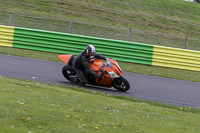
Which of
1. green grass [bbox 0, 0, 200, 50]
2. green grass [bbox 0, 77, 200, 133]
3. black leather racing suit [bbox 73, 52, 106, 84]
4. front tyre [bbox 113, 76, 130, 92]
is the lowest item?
green grass [bbox 0, 77, 200, 133]

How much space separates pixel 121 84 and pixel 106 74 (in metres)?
0.60

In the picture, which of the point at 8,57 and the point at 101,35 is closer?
the point at 8,57

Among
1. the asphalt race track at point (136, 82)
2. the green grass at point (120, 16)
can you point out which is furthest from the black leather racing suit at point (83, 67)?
the green grass at point (120, 16)

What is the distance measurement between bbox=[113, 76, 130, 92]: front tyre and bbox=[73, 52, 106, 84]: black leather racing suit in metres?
0.69

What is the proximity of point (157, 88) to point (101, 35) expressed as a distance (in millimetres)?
9703

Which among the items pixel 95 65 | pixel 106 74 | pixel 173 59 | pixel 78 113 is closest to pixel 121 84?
pixel 106 74

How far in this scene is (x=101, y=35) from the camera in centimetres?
2102

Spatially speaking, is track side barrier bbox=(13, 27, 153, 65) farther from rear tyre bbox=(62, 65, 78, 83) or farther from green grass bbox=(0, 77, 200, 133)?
green grass bbox=(0, 77, 200, 133)

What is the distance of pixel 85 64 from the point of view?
10594 mm

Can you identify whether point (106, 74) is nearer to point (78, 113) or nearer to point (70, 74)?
point (70, 74)

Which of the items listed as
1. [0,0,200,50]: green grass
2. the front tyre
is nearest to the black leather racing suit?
the front tyre

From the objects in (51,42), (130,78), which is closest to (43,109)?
(130,78)

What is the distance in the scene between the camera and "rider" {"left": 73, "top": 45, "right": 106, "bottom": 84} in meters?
10.5

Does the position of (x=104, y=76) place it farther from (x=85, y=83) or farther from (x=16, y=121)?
(x=16, y=121)
